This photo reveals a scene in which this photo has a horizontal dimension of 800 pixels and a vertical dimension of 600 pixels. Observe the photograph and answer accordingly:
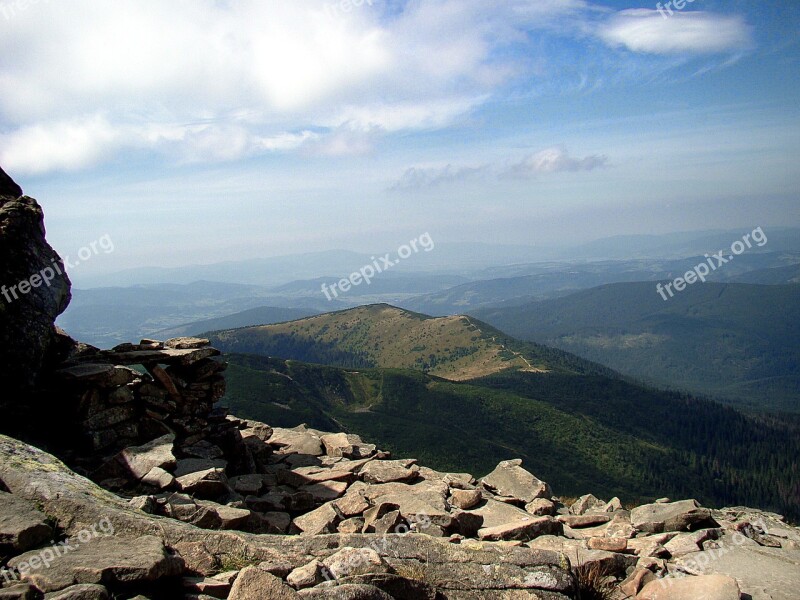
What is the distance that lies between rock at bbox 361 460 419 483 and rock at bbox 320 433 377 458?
260cm

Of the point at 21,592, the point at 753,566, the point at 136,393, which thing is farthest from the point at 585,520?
the point at 136,393

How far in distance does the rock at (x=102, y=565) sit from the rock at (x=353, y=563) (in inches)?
96.5

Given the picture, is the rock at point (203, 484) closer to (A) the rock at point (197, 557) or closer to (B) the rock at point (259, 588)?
(A) the rock at point (197, 557)

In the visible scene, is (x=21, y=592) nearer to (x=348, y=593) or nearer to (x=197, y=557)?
(x=197, y=557)

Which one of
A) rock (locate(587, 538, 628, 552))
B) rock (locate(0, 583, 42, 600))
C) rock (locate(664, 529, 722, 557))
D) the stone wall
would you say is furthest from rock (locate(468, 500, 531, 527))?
rock (locate(0, 583, 42, 600))

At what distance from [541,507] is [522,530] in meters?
5.00

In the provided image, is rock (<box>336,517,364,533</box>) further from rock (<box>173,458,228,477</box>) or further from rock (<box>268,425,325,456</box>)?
rock (<box>268,425,325,456</box>)

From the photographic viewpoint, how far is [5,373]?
1680 centimetres

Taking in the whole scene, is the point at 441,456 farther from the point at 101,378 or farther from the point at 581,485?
the point at 101,378

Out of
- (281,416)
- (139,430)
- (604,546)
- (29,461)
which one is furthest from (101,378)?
(281,416)

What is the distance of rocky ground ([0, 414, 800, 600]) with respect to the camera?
25.8 ft

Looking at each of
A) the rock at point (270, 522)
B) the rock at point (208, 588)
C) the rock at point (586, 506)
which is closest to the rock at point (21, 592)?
the rock at point (208, 588)

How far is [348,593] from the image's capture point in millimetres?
7738

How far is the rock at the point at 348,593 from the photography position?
7555 mm
